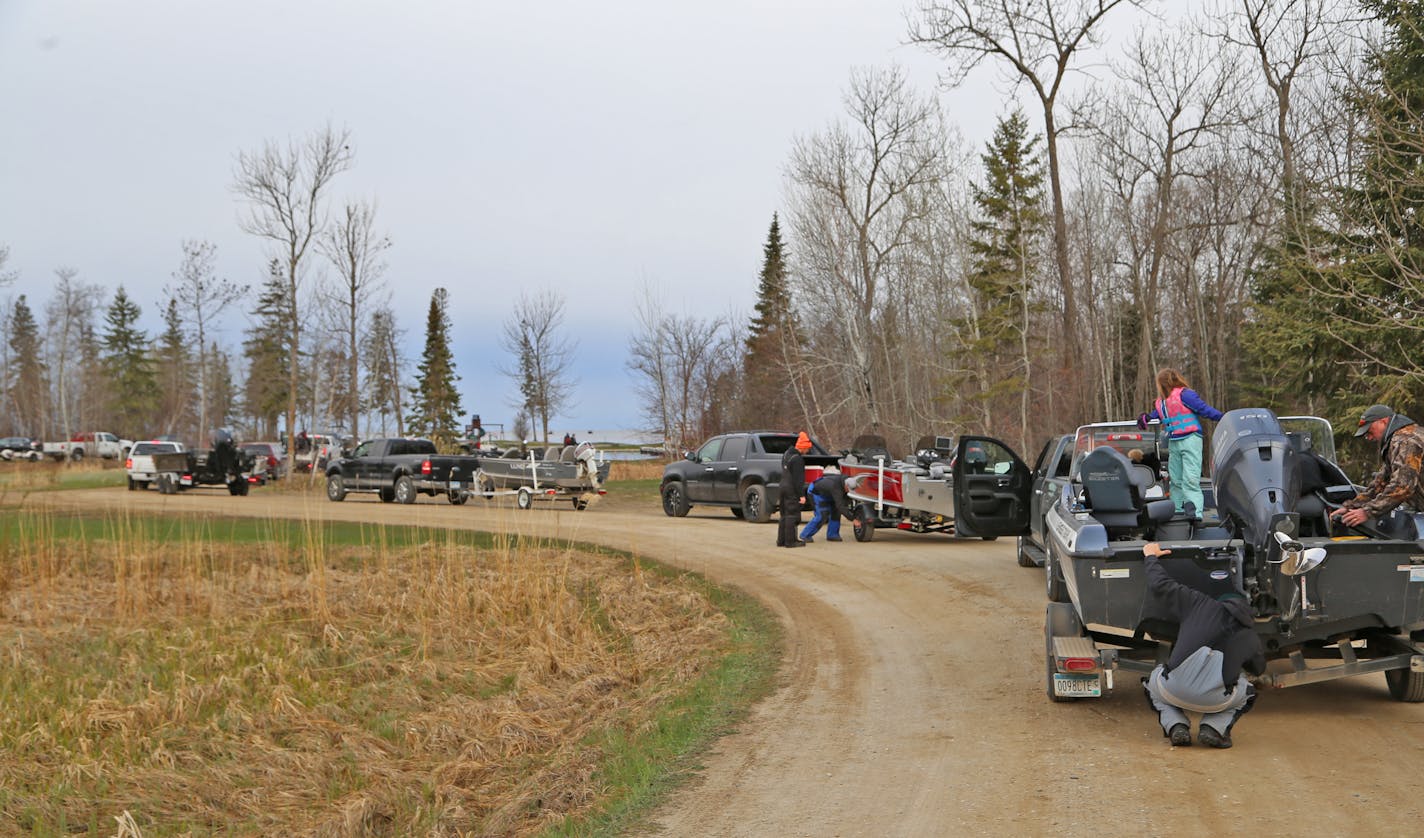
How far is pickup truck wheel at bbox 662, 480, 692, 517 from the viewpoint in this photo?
2597 centimetres

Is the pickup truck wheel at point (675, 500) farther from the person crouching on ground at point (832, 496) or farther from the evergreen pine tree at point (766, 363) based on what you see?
the evergreen pine tree at point (766, 363)

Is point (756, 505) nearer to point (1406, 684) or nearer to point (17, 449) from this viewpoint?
point (1406, 684)

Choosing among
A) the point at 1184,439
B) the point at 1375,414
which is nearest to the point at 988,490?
the point at 1184,439

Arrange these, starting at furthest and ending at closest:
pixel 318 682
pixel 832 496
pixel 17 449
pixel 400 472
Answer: pixel 17 449
pixel 400 472
pixel 832 496
pixel 318 682

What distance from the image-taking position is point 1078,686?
7.73 meters

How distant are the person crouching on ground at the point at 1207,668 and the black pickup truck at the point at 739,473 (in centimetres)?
1516

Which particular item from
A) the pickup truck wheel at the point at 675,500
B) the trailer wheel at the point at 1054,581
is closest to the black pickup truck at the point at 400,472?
the pickup truck wheel at the point at 675,500

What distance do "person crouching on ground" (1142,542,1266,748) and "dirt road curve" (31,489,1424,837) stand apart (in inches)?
6.9

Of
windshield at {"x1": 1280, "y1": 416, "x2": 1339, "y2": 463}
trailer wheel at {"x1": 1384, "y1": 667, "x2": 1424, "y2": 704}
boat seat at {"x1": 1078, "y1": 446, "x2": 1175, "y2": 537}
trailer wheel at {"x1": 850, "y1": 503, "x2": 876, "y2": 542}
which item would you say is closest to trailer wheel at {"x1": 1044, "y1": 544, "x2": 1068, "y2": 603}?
boat seat at {"x1": 1078, "y1": 446, "x2": 1175, "y2": 537}

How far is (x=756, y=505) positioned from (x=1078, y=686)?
16.3m

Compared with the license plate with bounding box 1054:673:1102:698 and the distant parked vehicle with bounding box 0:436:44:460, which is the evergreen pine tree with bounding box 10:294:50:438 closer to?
the distant parked vehicle with bounding box 0:436:44:460

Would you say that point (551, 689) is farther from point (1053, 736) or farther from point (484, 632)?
point (1053, 736)

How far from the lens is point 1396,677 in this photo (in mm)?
7844

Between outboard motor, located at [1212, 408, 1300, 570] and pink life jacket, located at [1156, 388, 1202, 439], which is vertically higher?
pink life jacket, located at [1156, 388, 1202, 439]
